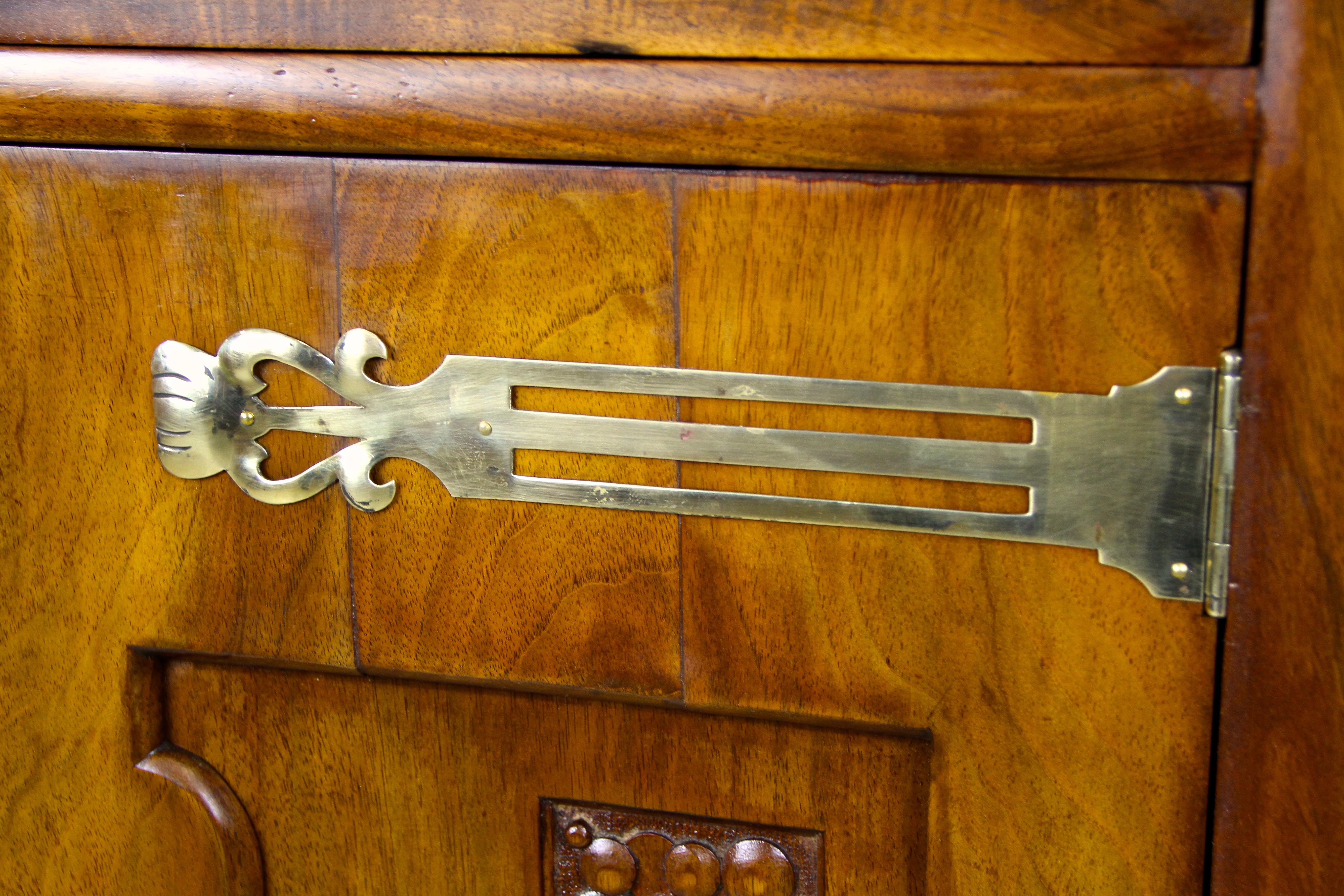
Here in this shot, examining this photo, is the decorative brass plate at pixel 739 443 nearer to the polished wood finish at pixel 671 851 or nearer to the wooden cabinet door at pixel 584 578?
the wooden cabinet door at pixel 584 578

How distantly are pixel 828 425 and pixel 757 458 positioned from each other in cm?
3

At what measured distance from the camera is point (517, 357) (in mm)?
500

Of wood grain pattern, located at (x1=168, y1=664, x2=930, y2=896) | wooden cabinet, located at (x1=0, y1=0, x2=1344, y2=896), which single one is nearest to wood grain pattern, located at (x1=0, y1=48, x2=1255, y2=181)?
wooden cabinet, located at (x1=0, y1=0, x2=1344, y2=896)

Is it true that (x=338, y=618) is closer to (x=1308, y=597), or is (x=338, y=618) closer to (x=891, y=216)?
(x=891, y=216)

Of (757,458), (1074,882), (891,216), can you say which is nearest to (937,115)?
(891,216)

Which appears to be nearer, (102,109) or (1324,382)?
(1324,382)

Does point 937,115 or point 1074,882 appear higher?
point 937,115

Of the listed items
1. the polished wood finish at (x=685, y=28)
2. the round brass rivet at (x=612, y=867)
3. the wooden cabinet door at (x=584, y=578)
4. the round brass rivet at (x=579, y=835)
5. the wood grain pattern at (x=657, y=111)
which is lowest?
the round brass rivet at (x=612, y=867)

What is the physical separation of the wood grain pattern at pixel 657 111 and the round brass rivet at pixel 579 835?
325 millimetres

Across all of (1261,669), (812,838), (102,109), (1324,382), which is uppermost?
(102,109)

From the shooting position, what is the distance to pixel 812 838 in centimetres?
52

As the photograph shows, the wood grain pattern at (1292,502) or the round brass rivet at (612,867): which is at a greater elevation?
the wood grain pattern at (1292,502)

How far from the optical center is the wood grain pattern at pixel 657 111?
0.41 m

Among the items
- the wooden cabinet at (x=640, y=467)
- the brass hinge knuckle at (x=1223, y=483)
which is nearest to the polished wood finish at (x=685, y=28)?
the wooden cabinet at (x=640, y=467)
